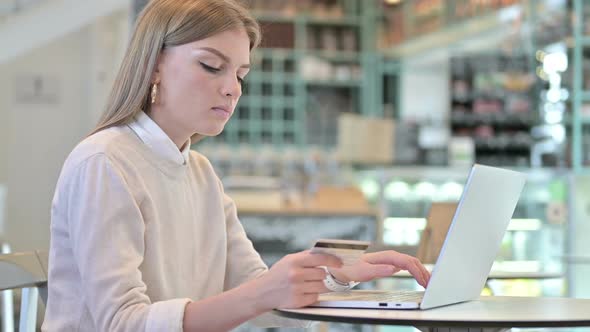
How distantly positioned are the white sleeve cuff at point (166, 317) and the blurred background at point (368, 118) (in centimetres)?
70

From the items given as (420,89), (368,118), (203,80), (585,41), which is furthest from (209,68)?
(420,89)

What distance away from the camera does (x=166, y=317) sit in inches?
52.9

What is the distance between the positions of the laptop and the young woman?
0.32 ft

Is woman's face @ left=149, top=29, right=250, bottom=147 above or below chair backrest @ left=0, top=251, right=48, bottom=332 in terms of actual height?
above

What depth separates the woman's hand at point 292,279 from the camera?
1.27 meters

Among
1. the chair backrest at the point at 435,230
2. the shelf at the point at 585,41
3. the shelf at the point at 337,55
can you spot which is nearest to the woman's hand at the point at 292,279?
the chair backrest at the point at 435,230

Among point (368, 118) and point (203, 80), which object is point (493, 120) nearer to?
point (368, 118)

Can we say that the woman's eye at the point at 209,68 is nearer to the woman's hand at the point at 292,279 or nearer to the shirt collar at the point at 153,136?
the shirt collar at the point at 153,136

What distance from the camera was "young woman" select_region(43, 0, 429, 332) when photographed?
1.35m

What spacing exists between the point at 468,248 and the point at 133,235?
1.69ft

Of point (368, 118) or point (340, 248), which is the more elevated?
point (368, 118)

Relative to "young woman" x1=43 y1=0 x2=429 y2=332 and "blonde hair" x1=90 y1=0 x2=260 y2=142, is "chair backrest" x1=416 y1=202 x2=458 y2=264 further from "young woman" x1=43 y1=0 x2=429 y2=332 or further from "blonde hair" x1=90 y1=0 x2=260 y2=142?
"blonde hair" x1=90 y1=0 x2=260 y2=142

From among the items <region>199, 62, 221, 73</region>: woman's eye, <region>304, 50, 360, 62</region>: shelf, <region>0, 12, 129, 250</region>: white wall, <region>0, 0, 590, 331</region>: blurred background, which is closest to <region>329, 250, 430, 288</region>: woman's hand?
<region>199, 62, 221, 73</region>: woman's eye

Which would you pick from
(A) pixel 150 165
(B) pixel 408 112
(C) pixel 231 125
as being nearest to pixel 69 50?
(C) pixel 231 125
